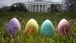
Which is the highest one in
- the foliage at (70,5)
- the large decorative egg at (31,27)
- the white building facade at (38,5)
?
the large decorative egg at (31,27)

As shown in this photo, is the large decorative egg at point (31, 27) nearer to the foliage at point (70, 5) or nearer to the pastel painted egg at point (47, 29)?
the pastel painted egg at point (47, 29)

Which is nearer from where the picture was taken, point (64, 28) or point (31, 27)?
point (64, 28)

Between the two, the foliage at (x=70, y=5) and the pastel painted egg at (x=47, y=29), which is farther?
the foliage at (x=70, y=5)

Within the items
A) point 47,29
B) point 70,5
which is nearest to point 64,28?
point 47,29

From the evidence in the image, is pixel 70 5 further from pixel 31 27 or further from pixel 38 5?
pixel 31 27

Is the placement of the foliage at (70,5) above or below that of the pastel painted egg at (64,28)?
below

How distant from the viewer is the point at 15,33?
199 inches

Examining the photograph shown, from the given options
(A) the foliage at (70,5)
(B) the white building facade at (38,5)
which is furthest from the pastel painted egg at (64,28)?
(B) the white building facade at (38,5)

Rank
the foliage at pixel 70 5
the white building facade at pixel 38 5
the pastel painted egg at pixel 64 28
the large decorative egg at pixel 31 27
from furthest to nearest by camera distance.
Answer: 1. the white building facade at pixel 38 5
2. the foliage at pixel 70 5
3. the large decorative egg at pixel 31 27
4. the pastel painted egg at pixel 64 28

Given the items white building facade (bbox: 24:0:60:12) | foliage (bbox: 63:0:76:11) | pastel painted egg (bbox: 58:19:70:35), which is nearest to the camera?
pastel painted egg (bbox: 58:19:70:35)

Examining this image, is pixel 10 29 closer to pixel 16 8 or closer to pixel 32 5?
pixel 16 8

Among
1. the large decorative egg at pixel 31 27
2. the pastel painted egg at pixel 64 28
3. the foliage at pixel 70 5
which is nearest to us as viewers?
the pastel painted egg at pixel 64 28

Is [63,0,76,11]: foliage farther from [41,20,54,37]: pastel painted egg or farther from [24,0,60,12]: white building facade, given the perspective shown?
[41,20,54,37]: pastel painted egg

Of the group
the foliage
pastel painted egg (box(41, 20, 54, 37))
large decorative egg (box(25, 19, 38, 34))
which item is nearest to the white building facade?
the foliage
